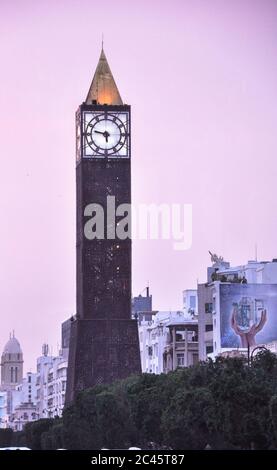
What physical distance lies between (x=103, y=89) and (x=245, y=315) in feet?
56.0

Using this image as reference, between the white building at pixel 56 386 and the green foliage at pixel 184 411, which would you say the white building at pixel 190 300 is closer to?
the white building at pixel 56 386

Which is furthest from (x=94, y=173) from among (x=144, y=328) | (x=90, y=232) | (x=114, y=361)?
(x=144, y=328)

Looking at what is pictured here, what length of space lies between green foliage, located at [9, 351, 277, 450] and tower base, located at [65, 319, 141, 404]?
29.4 feet

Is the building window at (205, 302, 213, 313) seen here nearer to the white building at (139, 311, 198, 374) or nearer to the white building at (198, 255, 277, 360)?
the white building at (198, 255, 277, 360)

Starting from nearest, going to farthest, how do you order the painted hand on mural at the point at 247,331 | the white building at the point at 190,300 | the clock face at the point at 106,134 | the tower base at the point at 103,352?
the clock face at the point at 106,134
the tower base at the point at 103,352
the painted hand on mural at the point at 247,331
the white building at the point at 190,300

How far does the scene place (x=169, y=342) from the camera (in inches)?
5536

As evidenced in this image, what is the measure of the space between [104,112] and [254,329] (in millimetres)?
16831

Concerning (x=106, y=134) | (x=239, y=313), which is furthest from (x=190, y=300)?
(x=106, y=134)

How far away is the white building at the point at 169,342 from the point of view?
454 feet

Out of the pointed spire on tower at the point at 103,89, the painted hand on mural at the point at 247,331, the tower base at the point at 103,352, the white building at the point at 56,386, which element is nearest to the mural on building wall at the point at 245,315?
the painted hand on mural at the point at 247,331

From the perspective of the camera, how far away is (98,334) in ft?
371

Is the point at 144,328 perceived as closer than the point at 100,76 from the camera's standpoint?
No
